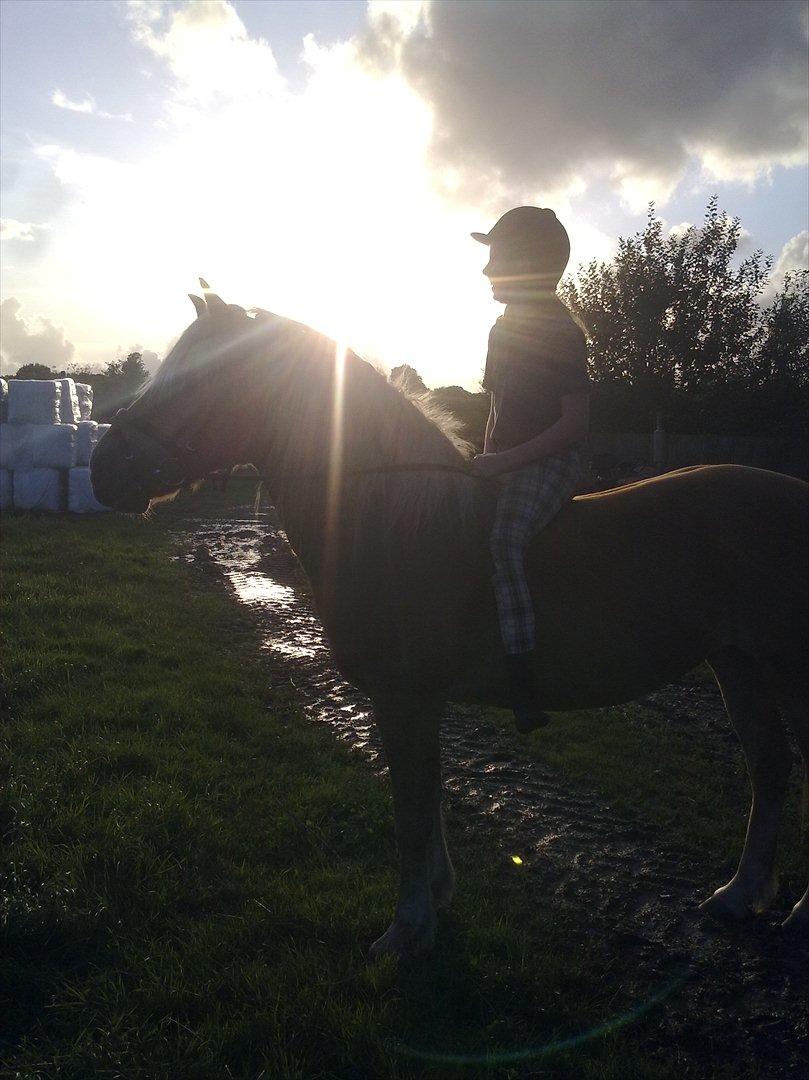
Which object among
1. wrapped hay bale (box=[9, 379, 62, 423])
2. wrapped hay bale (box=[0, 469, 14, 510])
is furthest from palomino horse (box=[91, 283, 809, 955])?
wrapped hay bale (box=[9, 379, 62, 423])

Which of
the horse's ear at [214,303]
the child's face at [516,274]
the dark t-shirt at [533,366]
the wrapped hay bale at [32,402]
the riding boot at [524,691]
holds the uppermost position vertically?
the wrapped hay bale at [32,402]

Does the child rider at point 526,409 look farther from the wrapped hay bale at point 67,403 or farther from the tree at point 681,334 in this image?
the tree at point 681,334

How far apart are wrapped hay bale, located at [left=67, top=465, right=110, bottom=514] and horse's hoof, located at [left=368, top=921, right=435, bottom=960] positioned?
14.7 metres

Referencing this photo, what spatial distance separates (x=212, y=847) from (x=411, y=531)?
7.17 feet

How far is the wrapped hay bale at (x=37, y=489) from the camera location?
16.0 m

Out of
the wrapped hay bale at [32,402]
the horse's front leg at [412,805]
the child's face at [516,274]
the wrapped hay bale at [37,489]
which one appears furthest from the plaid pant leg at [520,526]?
the wrapped hay bale at [32,402]

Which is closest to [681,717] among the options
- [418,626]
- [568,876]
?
[568,876]

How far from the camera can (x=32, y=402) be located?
17078 millimetres

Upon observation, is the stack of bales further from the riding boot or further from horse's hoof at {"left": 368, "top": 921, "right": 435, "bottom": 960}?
the riding boot

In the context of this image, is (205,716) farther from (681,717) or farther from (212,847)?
(681,717)

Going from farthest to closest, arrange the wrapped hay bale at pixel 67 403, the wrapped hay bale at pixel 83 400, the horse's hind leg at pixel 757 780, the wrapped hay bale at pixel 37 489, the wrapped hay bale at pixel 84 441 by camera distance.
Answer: the wrapped hay bale at pixel 83 400 < the wrapped hay bale at pixel 67 403 < the wrapped hay bale at pixel 84 441 < the wrapped hay bale at pixel 37 489 < the horse's hind leg at pixel 757 780

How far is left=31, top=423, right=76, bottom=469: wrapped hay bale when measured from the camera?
16.1m

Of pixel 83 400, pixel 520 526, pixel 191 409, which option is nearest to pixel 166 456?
pixel 191 409

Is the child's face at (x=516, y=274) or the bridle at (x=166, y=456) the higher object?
the child's face at (x=516, y=274)
